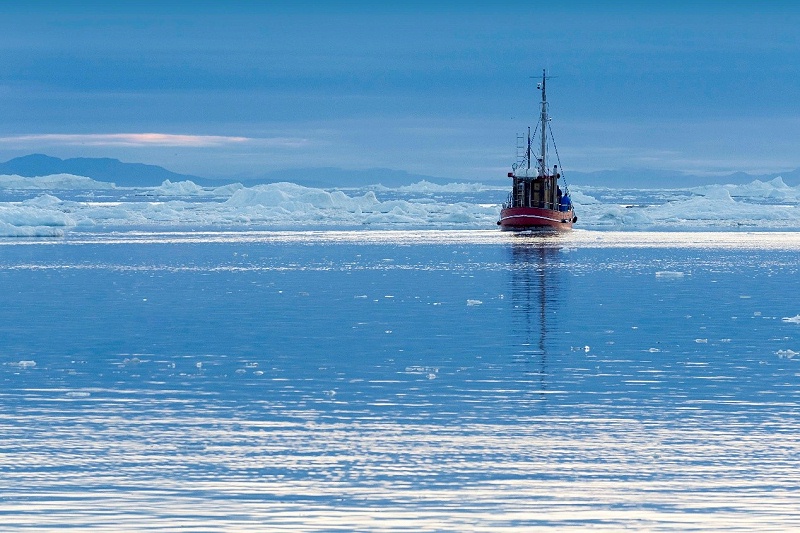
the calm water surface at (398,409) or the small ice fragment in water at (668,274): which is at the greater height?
the calm water surface at (398,409)

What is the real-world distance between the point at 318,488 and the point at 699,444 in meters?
3.10

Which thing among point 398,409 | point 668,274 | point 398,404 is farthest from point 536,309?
point 398,409

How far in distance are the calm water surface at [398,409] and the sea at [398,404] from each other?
0.12ft

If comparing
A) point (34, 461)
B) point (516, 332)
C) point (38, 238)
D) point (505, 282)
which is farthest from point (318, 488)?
point (38, 238)

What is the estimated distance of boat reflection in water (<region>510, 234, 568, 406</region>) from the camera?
15133mm

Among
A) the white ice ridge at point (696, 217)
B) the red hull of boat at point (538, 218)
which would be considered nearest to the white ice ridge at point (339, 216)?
the white ice ridge at point (696, 217)

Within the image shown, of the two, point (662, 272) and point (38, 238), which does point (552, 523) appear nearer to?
point (662, 272)

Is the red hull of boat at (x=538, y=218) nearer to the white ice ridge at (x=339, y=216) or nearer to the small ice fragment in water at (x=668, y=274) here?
the white ice ridge at (x=339, y=216)

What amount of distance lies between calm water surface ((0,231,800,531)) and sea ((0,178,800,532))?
0.12 ft

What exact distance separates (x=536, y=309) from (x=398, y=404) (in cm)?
1049

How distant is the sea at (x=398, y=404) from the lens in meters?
8.27

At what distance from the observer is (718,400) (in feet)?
40.1

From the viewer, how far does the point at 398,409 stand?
11.8 m

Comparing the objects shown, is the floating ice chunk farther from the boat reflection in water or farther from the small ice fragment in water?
the small ice fragment in water
